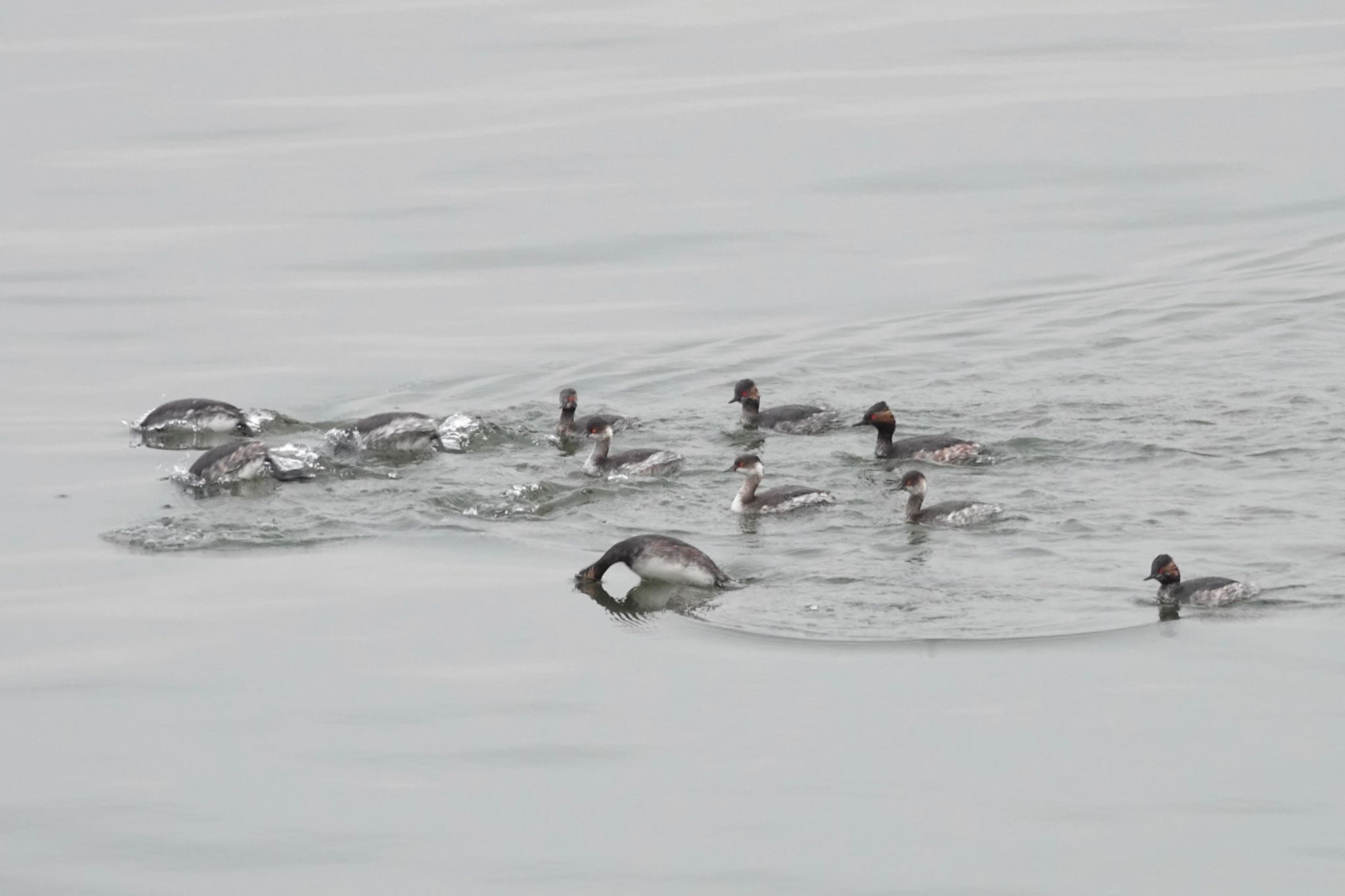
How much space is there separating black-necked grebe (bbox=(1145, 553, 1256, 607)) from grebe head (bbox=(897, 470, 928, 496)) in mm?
2388

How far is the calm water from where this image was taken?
9.01 meters

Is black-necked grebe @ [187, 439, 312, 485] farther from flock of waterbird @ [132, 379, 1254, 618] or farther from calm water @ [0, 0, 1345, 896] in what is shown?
calm water @ [0, 0, 1345, 896]

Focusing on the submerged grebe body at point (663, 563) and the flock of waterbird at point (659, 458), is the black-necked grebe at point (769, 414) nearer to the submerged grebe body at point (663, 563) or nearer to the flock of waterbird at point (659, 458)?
the flock of waterbird at point (659, 458)

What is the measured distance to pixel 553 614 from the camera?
11.8 meters

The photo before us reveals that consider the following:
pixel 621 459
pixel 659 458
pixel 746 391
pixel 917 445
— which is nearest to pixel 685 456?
pixel 659 458

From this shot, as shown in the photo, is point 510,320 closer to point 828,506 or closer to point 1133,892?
point 828,506

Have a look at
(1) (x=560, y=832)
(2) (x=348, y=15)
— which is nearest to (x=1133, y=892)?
(1) (x=560, y=832)

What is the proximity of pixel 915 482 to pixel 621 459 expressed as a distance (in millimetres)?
2165

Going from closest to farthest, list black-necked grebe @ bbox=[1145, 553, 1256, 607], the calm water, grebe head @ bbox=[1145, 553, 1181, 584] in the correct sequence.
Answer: the calm water, black-necked grebe @ bbox=[1145, 553, 1256, 607], grebe head @ bbox=[1145, 553, 1181, 584]

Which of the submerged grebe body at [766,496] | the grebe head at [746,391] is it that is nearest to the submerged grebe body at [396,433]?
the grebe head at [746,391]

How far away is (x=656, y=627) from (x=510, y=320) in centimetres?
823

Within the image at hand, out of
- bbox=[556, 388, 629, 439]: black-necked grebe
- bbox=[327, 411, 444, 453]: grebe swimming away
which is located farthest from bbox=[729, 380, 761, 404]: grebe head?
bbox=[327, 411, 444, 453]: grebe swimming away

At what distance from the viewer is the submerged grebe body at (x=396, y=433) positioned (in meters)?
15.4

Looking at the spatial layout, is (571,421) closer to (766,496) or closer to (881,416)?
(881,416)
